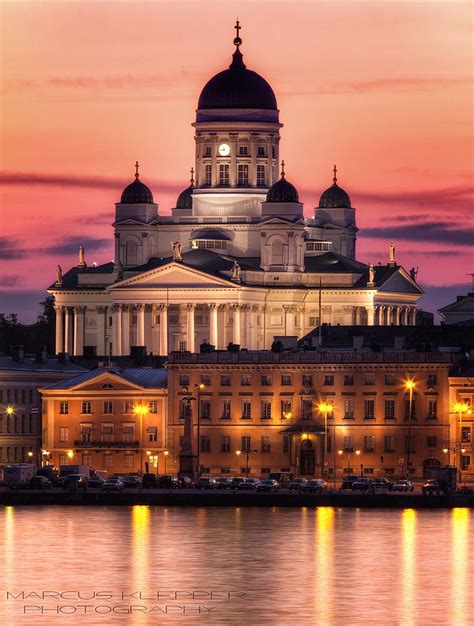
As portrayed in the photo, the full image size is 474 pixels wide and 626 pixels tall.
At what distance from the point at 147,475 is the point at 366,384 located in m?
15.6

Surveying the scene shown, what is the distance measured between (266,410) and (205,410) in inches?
129

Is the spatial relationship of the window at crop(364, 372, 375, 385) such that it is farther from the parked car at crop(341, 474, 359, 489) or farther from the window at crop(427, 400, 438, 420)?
the parked car at crop(341, 474, 359, 489)

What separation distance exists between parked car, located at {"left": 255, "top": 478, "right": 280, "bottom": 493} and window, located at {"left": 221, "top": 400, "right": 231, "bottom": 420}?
1656 cm

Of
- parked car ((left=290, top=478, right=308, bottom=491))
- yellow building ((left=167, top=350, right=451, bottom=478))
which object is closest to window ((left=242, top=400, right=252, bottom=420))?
yellow building ((left=167, top=350, right=451, bottom=478))

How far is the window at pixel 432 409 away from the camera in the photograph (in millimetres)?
186375

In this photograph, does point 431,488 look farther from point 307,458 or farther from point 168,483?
point 307,458

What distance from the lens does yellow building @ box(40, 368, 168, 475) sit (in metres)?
193

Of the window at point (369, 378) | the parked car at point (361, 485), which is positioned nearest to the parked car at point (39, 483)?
the parked car at point (361, 485)

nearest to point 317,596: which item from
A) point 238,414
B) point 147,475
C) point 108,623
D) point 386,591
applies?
point 386,591

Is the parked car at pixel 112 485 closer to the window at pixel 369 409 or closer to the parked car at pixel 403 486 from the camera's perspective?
the parked car at pixel 403 486

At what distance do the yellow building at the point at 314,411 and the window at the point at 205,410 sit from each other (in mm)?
52

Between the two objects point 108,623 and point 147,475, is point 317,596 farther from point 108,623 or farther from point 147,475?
point 147,475

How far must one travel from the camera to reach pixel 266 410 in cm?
19012

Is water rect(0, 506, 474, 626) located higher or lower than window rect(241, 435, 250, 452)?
lower
